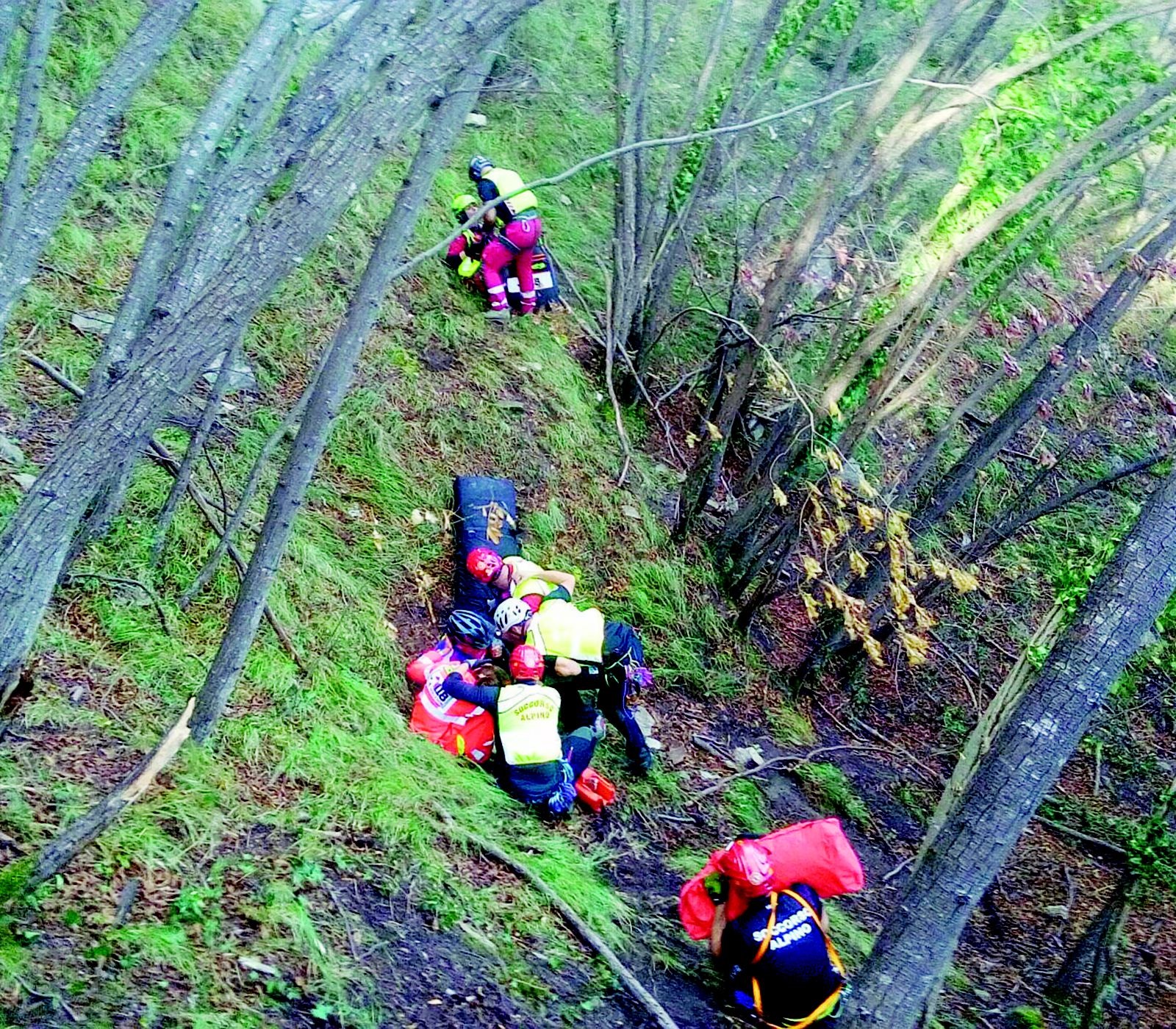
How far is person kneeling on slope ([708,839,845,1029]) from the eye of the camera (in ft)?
15.7

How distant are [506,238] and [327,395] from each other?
16.9 feet

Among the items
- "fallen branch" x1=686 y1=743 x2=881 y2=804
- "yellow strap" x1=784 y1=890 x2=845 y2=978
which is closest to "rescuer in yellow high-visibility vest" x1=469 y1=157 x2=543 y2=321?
"fallen branch" x1=686 y1=743 x2=881 y2=804

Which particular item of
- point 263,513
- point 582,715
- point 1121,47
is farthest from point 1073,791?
point 263,513

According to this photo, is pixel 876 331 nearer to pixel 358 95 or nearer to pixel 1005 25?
pixel 358 95

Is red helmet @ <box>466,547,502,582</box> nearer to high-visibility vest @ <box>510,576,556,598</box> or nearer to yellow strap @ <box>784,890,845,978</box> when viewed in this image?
high-visibility vest @ <box>510,576,556,598</box>

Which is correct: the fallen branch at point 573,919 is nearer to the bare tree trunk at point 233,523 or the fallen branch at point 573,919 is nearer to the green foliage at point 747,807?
the bare tree trunk at point 233,523

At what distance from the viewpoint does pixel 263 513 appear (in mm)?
6637

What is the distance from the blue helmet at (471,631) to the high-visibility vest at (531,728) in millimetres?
857

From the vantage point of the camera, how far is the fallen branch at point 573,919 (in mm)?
4547

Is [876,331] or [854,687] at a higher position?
[876,331]

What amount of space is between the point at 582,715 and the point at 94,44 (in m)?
7.44

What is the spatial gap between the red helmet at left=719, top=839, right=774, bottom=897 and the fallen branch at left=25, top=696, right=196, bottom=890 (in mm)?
2649

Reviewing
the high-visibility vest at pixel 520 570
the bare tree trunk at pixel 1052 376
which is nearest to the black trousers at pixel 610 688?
the high-visibility vest at pixel 520 570

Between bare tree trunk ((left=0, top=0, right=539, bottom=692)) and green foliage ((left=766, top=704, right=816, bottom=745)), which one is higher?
bare tree trunk ((left=0, top=0, right=539, bottom=692))
